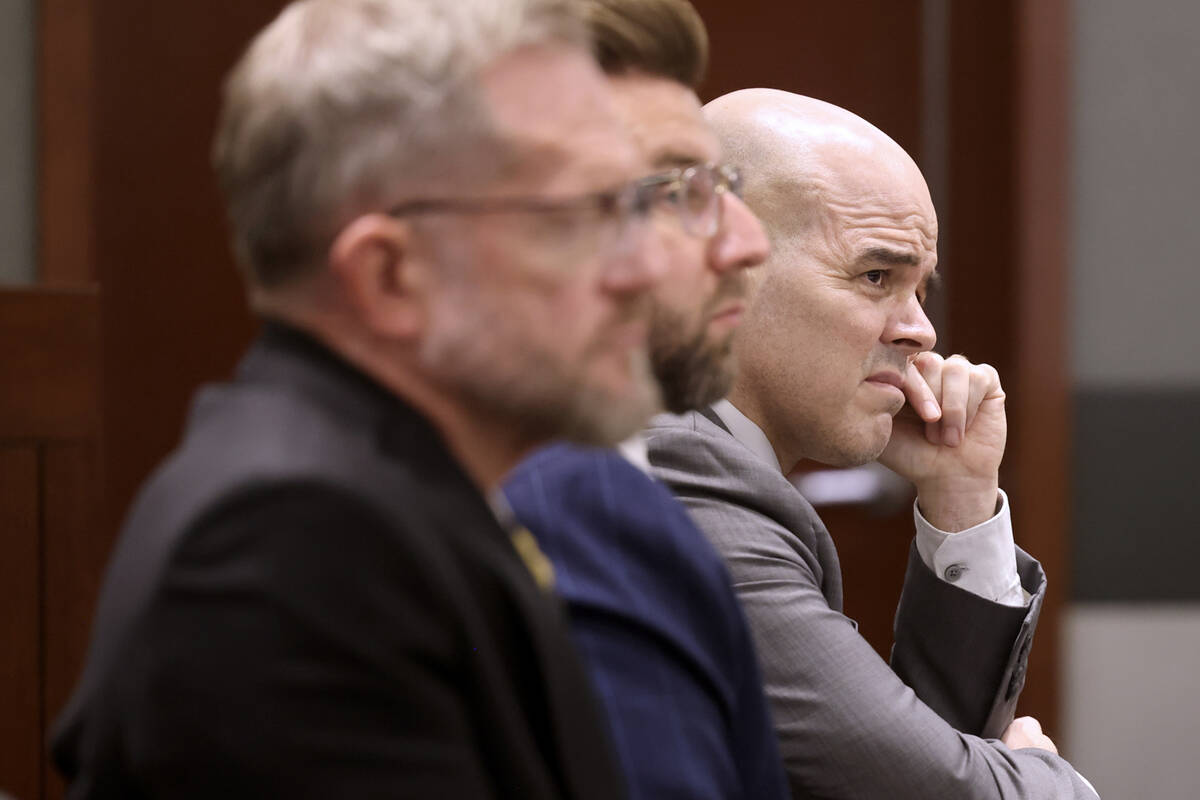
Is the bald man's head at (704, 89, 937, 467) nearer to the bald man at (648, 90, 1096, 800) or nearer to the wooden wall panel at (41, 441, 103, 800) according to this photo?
the bald man at (648, 90, 1096, 800)

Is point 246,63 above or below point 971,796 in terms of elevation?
above

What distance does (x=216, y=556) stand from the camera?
1.80 feet

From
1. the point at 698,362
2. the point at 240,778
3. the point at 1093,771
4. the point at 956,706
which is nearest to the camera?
the point at 240,778

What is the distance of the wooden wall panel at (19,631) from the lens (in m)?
1.45

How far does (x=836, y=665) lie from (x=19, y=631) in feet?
2.79

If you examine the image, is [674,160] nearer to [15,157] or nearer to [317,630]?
[317,630]

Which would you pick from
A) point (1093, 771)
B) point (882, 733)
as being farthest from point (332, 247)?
point (1093, 771)

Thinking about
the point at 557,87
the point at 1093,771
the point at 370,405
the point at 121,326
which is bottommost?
the point at 1093,771

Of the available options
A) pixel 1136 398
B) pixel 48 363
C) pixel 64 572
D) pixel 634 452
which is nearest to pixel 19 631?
pixel 64 572

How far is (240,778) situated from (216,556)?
0.08 meters

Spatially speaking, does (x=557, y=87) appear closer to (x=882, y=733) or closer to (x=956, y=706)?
(x=882, y=733)

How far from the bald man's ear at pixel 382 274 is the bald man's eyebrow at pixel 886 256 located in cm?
74

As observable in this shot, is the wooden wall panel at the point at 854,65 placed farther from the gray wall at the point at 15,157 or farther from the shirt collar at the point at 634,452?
the shirt collar at the point at 634,452

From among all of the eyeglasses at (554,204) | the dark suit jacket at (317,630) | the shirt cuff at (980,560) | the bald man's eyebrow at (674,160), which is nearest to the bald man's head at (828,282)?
the shirt cuff at (980,560)
